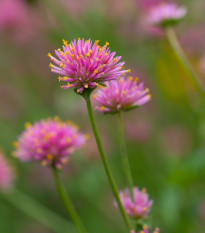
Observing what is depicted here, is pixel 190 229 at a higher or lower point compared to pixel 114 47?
lower

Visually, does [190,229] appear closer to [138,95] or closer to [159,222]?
[159,222]

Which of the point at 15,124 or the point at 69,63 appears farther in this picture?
the point at 15,124

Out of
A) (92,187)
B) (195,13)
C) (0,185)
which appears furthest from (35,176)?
(195,13)

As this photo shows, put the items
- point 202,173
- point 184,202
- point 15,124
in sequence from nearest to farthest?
point 202,173, point 184,202, point 15,124

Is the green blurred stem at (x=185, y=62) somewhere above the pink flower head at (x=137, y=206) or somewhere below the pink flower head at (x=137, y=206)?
above

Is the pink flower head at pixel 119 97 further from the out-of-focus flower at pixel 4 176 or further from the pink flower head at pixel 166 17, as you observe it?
the out-of-focus flower at pixel 4 176

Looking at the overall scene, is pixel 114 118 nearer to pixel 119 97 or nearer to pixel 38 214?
pixel 38 214

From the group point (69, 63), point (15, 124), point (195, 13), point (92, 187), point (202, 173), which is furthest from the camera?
point (15, 124)

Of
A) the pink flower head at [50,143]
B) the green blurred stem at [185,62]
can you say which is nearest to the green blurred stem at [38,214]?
the pink flower head at [50,143]
